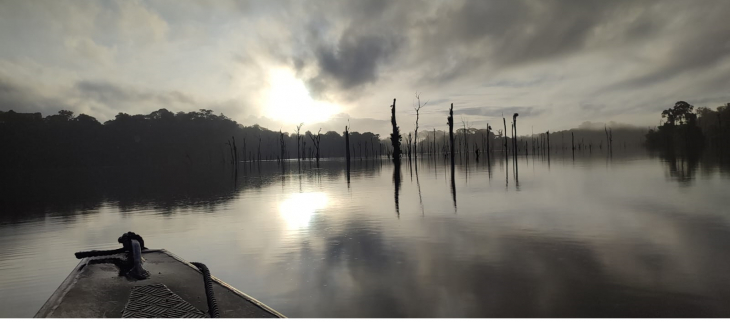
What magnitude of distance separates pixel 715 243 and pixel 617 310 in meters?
3.79

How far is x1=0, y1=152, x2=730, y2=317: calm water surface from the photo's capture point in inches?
166

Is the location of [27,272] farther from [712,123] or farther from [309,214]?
[712,123]

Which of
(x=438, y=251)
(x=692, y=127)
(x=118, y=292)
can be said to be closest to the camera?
(x=118, y=292)

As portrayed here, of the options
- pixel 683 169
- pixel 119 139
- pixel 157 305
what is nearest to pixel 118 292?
pixel 157 305

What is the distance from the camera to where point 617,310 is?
3881mm

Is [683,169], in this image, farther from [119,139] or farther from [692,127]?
[119,139]

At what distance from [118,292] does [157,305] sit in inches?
22.1

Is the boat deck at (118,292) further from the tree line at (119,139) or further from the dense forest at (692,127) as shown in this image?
the dense forest at (692,127)

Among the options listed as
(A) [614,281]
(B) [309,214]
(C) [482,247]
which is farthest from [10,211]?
(A) [614,281]

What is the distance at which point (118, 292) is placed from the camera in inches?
134

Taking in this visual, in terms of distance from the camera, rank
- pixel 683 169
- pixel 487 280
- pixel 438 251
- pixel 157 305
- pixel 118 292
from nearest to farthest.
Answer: pixel 157 305 < pixel 118 292 < pixel 487 280 < pixel 438 251 < pixel 683 169

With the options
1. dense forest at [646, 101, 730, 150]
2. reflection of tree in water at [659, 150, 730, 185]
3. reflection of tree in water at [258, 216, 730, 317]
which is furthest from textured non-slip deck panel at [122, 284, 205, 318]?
dense forest at [646, 101, 730, 150]

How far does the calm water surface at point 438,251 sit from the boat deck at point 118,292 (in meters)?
1.01

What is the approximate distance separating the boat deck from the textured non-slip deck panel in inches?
2.5
